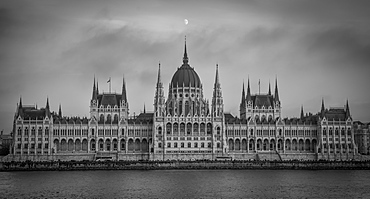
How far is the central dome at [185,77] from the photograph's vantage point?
168875 millimetres

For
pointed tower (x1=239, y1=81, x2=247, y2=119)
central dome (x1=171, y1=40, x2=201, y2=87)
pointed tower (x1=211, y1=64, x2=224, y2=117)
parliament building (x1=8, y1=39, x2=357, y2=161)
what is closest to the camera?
parliament building (x1=8, y1=39, x2=357, y2=161)

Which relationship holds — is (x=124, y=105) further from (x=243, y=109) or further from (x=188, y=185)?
(x=188, y=185)

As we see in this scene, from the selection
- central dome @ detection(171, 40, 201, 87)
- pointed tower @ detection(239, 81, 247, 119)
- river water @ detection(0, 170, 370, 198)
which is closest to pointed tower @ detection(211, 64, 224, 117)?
central dome @ detection(171, 40, 201, 87)

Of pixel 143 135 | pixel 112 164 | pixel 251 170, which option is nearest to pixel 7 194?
pixel 112 164

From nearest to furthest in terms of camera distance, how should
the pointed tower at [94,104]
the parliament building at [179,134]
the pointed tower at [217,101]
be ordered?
the parliament building at [179,134], the pointed tower at [217,101], the pointed tower at [94,104]

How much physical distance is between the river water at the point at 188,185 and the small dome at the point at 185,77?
53.0 m

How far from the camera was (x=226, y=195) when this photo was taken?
3366 inches

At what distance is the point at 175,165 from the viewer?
14062cm

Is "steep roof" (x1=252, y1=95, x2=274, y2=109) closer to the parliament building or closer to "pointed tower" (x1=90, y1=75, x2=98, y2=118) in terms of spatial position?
the parliament building

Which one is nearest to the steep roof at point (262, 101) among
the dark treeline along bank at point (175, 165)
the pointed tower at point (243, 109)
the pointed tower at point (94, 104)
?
the pointed tower at point (243, 109)

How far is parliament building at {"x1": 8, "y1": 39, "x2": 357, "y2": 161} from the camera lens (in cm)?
15412

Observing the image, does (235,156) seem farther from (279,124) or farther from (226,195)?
(226,195)

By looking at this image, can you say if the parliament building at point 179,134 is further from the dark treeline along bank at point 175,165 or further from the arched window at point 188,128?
the dark treeline along bank at point 175,165

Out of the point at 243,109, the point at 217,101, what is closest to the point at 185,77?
the point at 217,101
